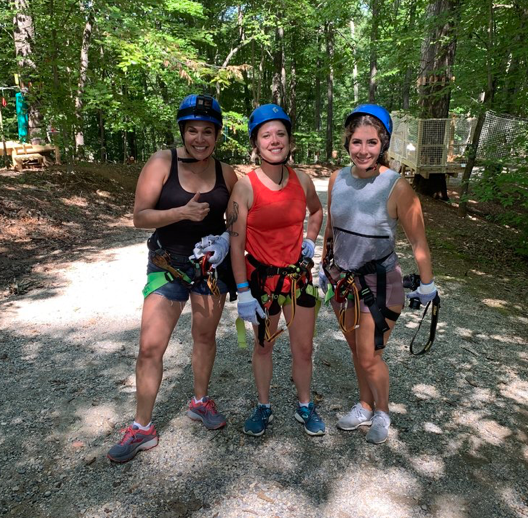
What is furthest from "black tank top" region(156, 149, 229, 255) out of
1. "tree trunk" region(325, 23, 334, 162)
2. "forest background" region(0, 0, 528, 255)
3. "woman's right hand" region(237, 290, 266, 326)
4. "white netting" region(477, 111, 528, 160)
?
"tree trunk" region(325, 23, 334, 162)

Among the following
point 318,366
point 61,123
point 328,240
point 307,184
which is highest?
point 61,123

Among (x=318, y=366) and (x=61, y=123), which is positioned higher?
(x=61, y=123)

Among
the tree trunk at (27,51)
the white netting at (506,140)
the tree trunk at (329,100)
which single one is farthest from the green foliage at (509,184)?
the tree trunk at (329,100)

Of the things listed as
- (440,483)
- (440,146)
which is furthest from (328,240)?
(440,146)

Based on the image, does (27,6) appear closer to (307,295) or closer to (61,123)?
(61,123)

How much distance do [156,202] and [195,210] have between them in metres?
0.31

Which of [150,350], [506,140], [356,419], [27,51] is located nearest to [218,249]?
[150,350]

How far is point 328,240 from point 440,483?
1783 millimetres

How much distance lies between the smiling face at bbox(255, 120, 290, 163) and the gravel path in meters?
2.03

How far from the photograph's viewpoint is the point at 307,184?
303 centimetres

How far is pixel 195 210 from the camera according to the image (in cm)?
257

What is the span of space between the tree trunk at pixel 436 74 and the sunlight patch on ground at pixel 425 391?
7869 mm

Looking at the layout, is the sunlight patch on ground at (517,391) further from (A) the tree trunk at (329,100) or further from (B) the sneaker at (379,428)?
(A) the tree trunk at (329,100)

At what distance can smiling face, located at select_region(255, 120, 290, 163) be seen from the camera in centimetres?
269
